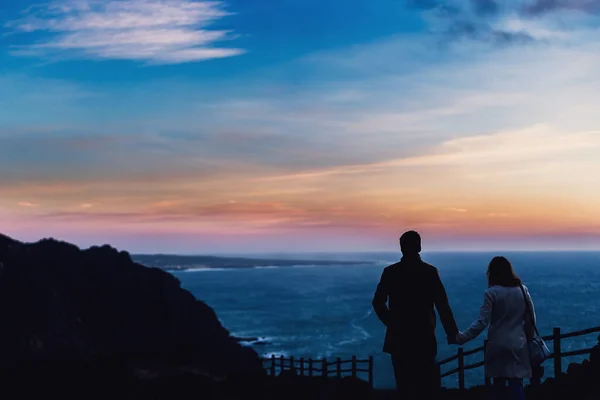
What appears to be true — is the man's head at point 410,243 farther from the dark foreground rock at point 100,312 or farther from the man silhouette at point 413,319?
the dark foreground rock at point 100,312

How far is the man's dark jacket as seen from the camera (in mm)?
6355

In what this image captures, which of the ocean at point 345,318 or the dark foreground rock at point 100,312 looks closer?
the dark foreground rock at point 100,312

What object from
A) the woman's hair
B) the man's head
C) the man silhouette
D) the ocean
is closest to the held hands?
the man silhouette

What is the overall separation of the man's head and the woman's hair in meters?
0.77

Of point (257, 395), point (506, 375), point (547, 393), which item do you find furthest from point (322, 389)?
point (506, 375)

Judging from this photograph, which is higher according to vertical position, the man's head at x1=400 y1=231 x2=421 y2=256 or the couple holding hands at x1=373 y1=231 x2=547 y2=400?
the man's head at x1=400 y1=231 x2=421 y2=256

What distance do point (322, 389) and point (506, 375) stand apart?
41.4ft

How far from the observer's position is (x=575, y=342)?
77.4 metres

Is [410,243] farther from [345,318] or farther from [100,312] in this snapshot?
[345,318]

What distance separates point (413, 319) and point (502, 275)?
3.29ft

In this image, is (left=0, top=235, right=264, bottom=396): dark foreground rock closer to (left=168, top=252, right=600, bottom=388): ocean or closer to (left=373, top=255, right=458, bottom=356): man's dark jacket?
(left=168, top=252, right=600, bottom=388): ocean

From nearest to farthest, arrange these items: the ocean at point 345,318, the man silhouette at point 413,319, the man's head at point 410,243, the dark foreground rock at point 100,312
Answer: the man silhouette at point 413,319 < the man's head at point 410,243 < the dark foreground rock at point 100,312 < the ocean at point 345,318

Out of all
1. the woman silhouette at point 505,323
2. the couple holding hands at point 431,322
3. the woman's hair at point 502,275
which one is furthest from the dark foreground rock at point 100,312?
the woman's hair at point 502,275

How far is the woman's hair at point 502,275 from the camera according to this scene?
652cm
